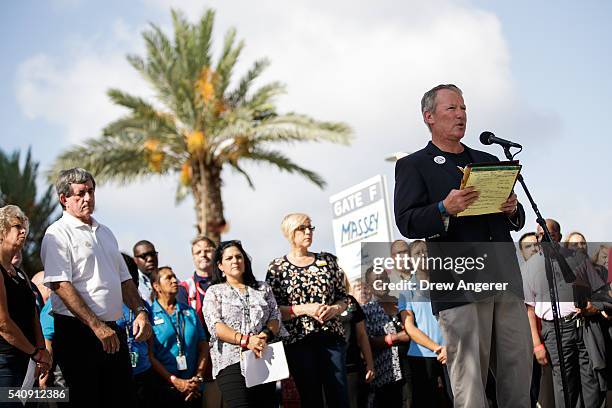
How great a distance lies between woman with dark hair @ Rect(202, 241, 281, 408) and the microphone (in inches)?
119

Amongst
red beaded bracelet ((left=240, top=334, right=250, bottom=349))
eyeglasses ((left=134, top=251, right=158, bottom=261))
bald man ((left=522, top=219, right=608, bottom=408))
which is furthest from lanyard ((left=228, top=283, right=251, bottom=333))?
bald man ((left=522, top=219, right=608, bottom=408))

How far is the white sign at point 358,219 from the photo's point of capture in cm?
1023

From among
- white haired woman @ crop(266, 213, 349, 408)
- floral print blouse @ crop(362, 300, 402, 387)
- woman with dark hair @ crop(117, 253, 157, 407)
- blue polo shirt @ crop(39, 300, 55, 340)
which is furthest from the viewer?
floral print blouse @ crop(362, 300, 402, 387)

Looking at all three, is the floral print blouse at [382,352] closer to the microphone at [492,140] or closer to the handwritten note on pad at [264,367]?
the handwritten note on pad at [264,367]

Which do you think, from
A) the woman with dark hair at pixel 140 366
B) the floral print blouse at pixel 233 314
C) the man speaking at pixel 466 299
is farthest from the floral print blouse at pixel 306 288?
the man speaking at pixel 466 299

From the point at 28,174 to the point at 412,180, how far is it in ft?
72.1

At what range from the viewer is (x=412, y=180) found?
4.71 meters

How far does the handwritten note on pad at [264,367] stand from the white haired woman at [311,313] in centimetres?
39

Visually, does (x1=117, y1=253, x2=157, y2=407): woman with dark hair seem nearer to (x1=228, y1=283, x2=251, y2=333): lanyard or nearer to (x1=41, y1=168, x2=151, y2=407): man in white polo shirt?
(x1=228, y1=283, x2=251, y2=333): lanyard

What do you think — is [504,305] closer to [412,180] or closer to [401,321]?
[412,180]

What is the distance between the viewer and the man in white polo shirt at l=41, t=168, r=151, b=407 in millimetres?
5527

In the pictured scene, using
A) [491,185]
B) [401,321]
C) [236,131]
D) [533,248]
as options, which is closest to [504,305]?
[491,185]

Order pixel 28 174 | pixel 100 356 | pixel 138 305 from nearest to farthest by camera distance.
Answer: pixel 100 356, pixel 138 305, pixel 28 174

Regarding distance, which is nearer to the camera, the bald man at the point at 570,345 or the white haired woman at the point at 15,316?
the white haired woman at the point at 15,316
